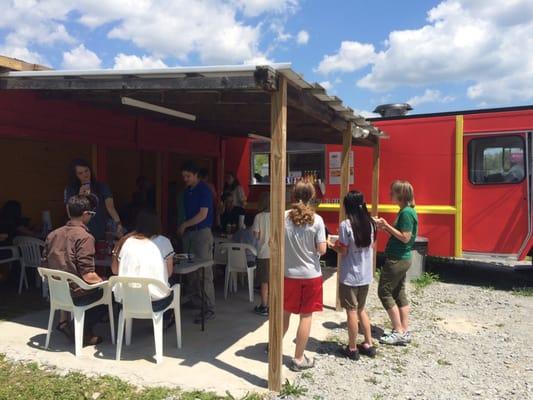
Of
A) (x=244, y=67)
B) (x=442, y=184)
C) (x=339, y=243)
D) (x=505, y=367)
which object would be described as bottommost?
(x=505, y=367)

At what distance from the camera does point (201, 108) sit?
19.0ft

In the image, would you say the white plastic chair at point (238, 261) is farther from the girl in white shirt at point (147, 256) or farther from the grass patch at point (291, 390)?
the grass patch at point (291, 390)

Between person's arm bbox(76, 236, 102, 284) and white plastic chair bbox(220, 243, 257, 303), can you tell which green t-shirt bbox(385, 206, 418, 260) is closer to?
white plastic chair bbox(220, 243, 257, 303)

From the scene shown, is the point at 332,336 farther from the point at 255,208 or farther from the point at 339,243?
the point at 255,208

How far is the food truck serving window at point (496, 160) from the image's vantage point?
268 inches

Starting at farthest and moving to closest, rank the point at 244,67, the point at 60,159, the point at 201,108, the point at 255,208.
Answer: the point at 255,208 → the point at 60,159 → the point at 201,108 → the point at 244,67

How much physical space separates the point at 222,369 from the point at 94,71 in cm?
269

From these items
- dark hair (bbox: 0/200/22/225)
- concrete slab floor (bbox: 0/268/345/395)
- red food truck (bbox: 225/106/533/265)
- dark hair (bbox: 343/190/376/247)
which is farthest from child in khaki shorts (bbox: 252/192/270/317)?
dark hair (bbox: 0/200/22/225)

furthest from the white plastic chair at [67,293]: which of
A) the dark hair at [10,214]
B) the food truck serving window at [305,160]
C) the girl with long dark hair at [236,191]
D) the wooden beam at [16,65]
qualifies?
the food truck serving window at [305,160]

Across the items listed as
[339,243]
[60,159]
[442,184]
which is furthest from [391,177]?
[60,159]

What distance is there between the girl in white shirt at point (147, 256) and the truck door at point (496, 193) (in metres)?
5.01

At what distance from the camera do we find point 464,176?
715 cm

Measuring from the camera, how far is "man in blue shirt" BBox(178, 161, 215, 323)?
4.76m

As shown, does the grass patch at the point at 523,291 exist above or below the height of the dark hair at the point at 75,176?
below
